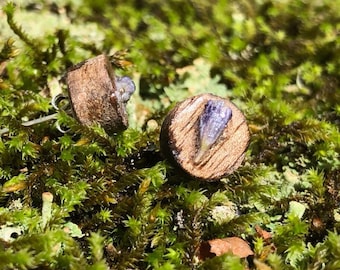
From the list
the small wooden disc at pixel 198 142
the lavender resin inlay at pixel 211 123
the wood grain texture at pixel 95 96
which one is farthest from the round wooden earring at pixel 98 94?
the lavender resin inlay at pixel 211 123

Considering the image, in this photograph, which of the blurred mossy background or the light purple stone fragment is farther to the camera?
the light purple stone fragment

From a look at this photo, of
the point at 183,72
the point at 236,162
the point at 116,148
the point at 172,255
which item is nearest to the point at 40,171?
the point at 116,148

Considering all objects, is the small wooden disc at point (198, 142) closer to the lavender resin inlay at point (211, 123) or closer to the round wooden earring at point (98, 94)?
the lavender resin inlay at point (211, 123)

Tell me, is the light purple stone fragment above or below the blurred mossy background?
above

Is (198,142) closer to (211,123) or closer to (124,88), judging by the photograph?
(211,123)

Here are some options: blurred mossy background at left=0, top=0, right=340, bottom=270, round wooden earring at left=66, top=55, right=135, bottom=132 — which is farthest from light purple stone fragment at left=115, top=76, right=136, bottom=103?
blurred mossy background at left=0, top=0, right=340, bottom=270

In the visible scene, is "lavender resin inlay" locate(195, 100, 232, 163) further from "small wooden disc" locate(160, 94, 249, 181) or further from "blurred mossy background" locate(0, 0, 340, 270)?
"blurred mossy background" locate(0, 0, 340, 270)
